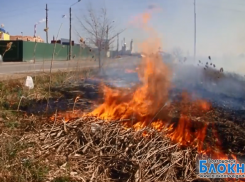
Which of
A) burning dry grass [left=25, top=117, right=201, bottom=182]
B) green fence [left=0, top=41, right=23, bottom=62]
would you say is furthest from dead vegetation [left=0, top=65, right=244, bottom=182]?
green fence [left=0, top=41, right=23, bottom=62]

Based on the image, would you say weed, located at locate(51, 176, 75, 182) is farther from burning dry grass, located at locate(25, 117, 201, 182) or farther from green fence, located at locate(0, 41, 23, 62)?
green fence, located at locate(0, 41, 23, 62)

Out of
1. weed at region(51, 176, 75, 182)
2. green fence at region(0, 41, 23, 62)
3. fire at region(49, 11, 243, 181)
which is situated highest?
green fence at region(0, 41, 23, 62)

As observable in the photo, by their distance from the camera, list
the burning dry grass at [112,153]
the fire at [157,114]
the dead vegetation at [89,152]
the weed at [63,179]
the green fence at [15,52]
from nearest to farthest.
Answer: the weed at [63,179] < the dead vegetation at [89,152] < the burning dry grass at [112,153] < the fire at [157,114] < the green fence at [15,52]

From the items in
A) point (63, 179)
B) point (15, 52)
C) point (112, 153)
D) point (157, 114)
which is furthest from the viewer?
point (15, 52)

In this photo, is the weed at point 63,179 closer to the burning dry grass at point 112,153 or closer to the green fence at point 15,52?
the burning dry grass at point 112,153

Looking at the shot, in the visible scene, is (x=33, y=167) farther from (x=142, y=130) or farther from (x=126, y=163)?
(x=142, y=130)

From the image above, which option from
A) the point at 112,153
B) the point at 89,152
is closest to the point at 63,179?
the point at 89,152

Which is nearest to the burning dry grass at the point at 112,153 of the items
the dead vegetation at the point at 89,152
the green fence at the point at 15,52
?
the dead vegetation at the point at 89,152

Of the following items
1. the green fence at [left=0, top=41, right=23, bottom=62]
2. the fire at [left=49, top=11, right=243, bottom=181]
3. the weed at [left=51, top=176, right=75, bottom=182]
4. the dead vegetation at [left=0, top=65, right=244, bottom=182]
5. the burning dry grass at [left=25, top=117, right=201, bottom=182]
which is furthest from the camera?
the green fence at [left=0, top=41, right=23, bottom=62]

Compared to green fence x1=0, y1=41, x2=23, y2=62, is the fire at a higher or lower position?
lower

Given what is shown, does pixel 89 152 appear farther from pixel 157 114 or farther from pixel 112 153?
pixel 157 114

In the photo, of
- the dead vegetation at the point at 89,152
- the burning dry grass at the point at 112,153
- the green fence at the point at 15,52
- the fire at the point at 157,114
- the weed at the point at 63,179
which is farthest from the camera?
the green fence at the point at 15,52

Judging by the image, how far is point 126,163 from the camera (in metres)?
4.39

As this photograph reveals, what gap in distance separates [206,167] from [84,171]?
2.20 metres
